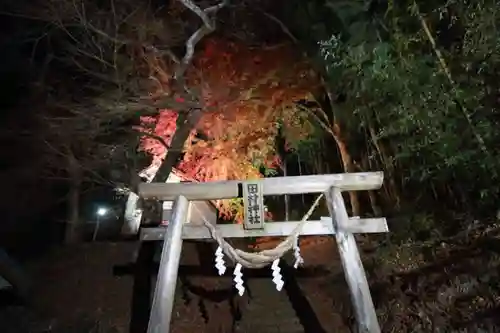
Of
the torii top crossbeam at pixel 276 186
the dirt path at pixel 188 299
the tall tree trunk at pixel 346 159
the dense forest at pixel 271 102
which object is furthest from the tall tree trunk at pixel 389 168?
the torii top crossbeam at pixel 276 186

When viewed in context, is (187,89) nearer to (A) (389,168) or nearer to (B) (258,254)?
(A) (389,168)

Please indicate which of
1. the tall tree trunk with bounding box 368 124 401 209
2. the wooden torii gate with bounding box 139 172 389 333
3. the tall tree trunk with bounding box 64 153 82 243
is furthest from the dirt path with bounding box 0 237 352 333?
the wooden torii gate with bounding box 139 172 389 333

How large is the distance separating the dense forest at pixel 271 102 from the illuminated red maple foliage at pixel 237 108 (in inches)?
1.8

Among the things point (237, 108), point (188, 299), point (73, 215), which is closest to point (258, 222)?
point (188, 299)

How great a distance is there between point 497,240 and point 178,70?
721 centimetres

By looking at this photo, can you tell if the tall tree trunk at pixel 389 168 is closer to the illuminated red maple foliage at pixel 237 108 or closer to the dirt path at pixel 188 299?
the dirt path at pixel 188 299

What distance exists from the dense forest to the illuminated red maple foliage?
0.04 meters

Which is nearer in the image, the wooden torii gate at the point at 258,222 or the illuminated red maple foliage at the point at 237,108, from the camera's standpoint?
the wooden torii gate at the point at 258,222

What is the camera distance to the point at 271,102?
1282 cm

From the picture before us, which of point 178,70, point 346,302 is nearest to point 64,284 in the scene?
point 178,70

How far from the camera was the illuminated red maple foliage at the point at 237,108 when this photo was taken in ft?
38.6

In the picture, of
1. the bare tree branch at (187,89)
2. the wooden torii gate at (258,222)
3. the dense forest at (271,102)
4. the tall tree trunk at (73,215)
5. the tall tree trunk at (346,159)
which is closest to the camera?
the wooden torii gate at (258,222)

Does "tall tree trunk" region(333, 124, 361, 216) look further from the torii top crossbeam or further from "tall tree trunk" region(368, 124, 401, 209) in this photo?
the torii top crossbeam

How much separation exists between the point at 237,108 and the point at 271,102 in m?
1.22
